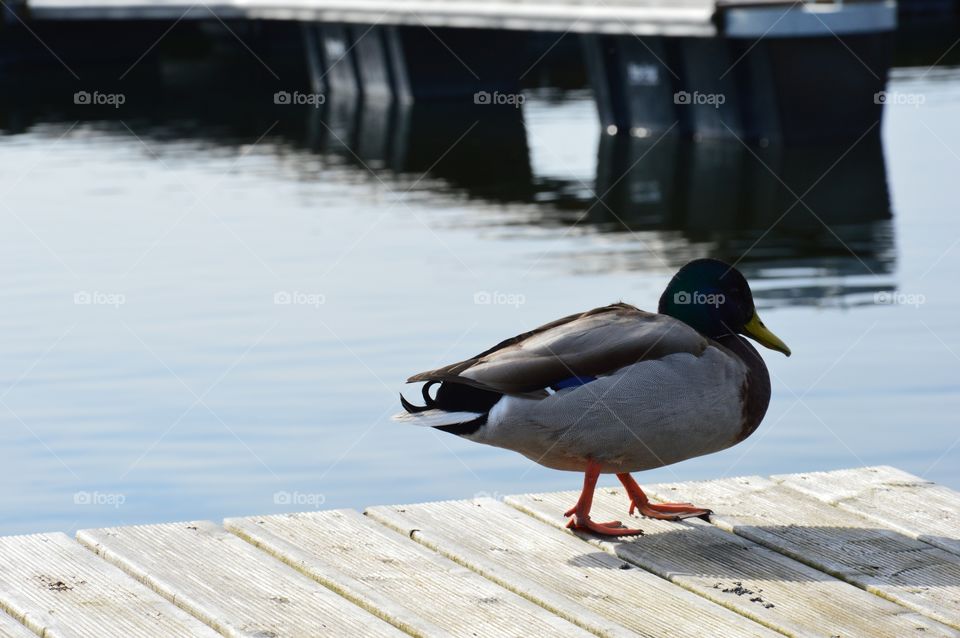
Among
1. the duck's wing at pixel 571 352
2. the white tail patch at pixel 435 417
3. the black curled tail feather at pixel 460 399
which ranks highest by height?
the duck's wing at pixel 571 352

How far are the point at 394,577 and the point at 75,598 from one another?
0.82 m

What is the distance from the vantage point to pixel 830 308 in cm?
1059

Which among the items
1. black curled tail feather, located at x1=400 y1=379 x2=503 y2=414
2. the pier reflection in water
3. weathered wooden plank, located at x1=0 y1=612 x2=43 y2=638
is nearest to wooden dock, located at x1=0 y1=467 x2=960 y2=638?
weathered wooden plank, located at x1=0 y1=612 x2=43 y2=638

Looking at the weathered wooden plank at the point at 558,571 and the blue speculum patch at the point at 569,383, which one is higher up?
the blue speculum patch at the point at 569,383

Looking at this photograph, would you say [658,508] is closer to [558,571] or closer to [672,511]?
[672,511]

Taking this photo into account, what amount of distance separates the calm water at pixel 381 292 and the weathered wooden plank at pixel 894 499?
1568 millimetres

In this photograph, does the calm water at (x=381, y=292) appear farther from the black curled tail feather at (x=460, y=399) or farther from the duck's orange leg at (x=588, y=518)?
the black curled tail feather at (x=460, y=399)

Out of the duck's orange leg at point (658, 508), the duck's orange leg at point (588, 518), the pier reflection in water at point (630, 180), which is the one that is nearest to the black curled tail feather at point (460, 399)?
the duck's orange leg at point (588, 518)

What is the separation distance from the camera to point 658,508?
16.7 feet

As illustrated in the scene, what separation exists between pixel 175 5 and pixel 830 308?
24256 mm

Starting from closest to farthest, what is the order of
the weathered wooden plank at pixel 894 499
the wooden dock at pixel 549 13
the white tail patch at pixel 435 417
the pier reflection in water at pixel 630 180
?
the white tail patch at pixel 435 417 → the weathered wooden plank at pixel 894 499 → the pier reflection in water at pixel 630 180 → the wooden dock at pixel 549 13

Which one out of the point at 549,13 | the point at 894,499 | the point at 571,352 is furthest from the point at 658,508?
the point at 549,13

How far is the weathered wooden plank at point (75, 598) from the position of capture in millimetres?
4043

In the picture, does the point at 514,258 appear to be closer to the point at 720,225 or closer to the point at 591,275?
the point at 591,275
